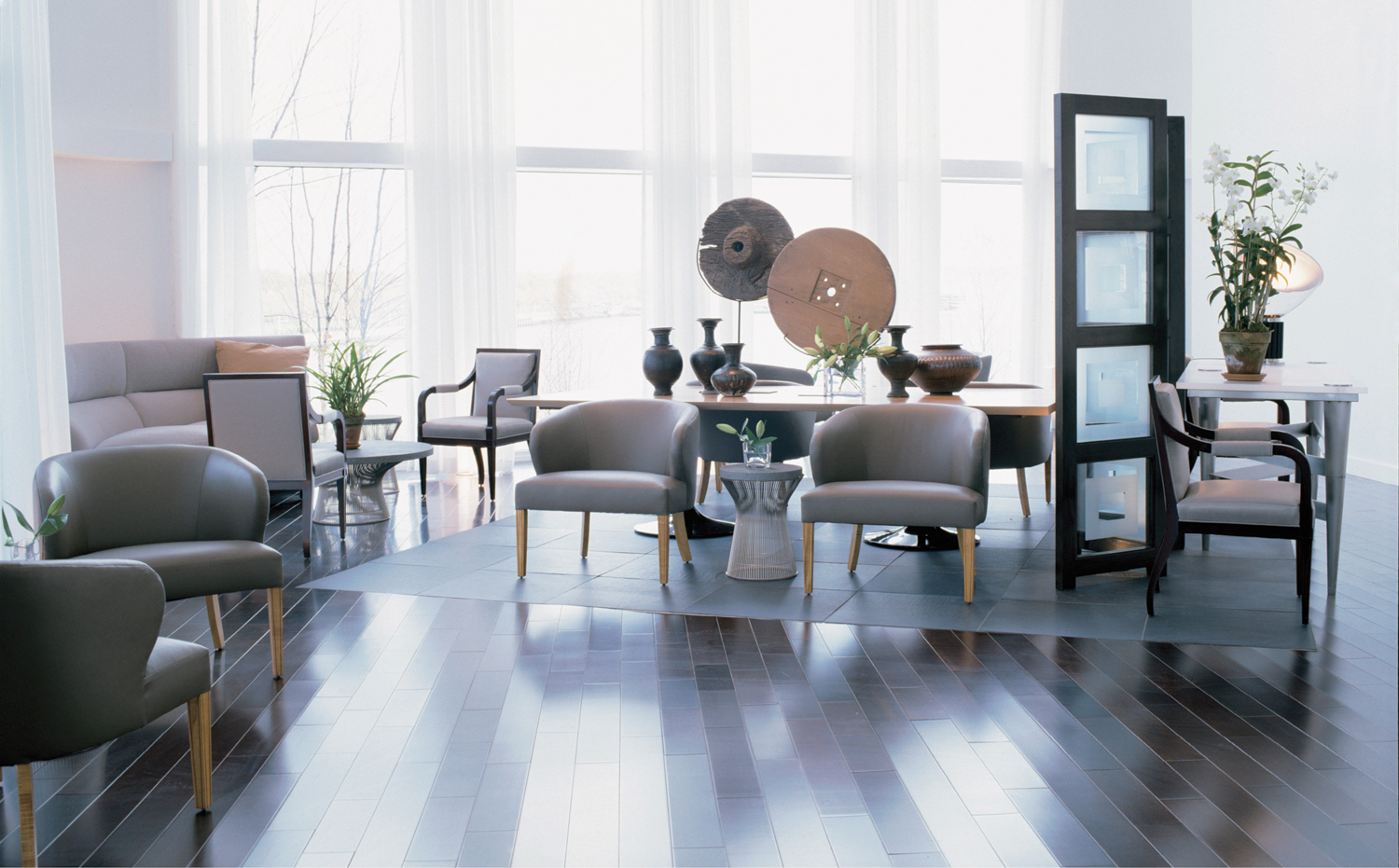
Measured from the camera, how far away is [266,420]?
5.46 metres

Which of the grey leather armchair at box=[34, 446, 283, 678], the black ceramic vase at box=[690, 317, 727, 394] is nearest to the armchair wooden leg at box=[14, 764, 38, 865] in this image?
the grey leather armchair at box=[34, 446, 283, 678]

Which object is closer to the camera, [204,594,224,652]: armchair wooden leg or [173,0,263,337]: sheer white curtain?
[204,594,224,652]: armchair wooden leg

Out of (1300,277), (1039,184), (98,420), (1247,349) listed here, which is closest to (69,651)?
(1247,349)

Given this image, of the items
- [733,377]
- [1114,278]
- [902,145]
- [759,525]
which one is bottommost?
[759,525]

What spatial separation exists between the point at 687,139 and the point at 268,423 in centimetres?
422

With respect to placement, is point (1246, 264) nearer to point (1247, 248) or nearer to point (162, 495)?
point (1247, 248)

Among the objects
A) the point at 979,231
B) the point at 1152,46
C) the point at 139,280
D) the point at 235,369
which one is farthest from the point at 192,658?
the point at 1152,46

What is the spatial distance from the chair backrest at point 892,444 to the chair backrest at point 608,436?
2.21 feet

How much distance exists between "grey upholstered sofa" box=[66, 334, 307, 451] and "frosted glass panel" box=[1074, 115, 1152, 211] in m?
4.99

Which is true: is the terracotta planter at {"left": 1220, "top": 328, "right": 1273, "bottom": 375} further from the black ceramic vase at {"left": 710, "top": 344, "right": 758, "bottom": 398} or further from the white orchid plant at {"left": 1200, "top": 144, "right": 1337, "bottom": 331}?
the black ceramic vase at {"left": 710, "top": 344, "right": 758, "bottom": 398}

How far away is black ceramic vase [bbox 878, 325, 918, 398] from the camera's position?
5.22 meters

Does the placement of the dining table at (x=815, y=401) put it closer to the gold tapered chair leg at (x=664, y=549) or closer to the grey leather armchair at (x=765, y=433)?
the grey leather armchair at (x=765, y=433)

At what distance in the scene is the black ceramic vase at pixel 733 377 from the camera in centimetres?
545

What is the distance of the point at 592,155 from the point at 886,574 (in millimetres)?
4965
